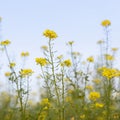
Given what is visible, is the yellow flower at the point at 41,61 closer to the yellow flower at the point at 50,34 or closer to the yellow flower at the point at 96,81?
the yellow flower at the point at 50,34

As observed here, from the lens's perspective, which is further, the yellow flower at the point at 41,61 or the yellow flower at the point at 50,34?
the yellow flower at the point at 41,61

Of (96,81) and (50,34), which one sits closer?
(50,34)

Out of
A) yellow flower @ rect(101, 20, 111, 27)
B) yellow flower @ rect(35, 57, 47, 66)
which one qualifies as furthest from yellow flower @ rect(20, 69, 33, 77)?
yellow flower @ rect(101, 20, 111, 27)

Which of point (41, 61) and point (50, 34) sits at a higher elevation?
point (50, 34)

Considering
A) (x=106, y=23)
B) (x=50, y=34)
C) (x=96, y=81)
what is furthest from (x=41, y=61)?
(x=96, y=81)

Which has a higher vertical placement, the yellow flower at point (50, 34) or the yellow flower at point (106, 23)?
the yellow flower at point (106, 23)

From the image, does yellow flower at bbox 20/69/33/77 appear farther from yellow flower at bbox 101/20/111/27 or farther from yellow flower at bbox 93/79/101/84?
yellow flower at bbox 93/79/101/84

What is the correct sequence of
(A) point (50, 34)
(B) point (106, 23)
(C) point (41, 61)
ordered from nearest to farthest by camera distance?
(A) point (50, 34), (C) point (41, 61), (B) point (106, 23)

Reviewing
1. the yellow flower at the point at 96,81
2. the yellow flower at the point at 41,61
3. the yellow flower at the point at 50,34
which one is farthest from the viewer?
the yellow flower at the point at 96,81

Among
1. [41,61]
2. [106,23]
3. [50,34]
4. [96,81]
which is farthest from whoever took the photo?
[96,81]

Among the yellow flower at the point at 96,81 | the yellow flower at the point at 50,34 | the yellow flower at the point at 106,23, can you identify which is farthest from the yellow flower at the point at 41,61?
the yellow flower at the point at 96,81

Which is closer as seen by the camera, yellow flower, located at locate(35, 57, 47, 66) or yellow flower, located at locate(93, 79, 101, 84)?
yellow flower, located at locate(35, 57, 47, 66)

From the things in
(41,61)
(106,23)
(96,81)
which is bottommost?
(96,81)

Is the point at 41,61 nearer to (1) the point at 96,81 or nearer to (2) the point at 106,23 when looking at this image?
(2) the point at 106,23
